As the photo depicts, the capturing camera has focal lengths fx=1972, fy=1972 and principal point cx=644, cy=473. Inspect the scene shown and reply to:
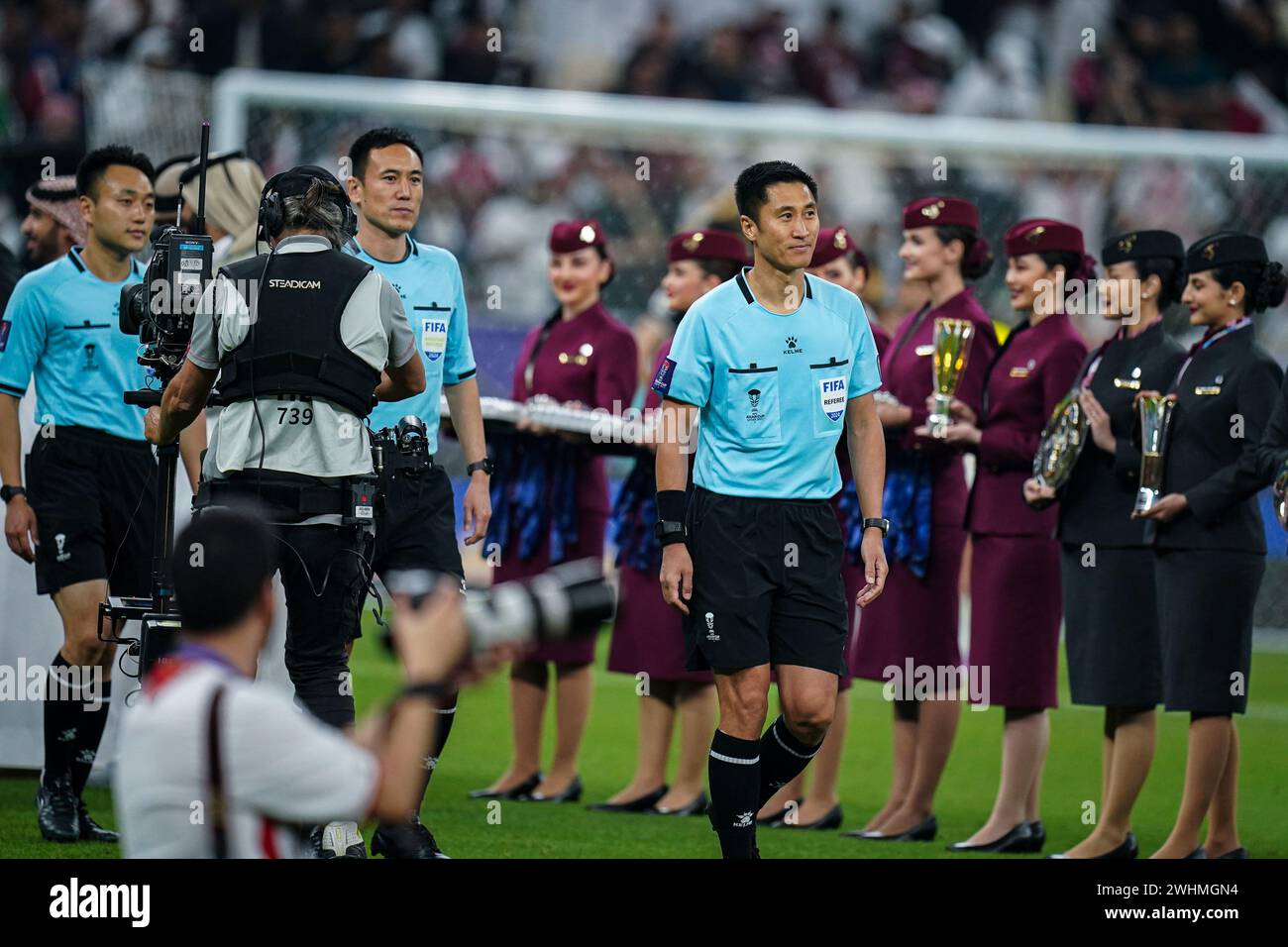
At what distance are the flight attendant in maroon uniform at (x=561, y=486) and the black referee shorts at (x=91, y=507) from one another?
1820 millimetres

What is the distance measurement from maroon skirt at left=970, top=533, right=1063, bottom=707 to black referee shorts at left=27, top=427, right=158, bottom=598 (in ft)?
10.5

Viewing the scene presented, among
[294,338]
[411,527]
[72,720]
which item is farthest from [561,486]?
[294,338]

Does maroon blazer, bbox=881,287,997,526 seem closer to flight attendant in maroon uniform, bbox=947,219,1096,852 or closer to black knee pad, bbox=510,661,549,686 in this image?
flight attendant in maroon uniform, bbox=947,219,1096,852

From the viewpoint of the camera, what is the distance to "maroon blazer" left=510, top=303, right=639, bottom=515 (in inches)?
340

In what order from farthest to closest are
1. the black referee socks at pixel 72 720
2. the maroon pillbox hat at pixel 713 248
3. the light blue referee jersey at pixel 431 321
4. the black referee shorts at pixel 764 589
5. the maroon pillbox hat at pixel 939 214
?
the maroon pillbox hat at pixel 713 248, the maroon pillbox hat at pixel 939 214, the black referee socks at pixel 72 720, the light blue referee jersey at pixel 431 321, the black referee shorts at pixel 764 589

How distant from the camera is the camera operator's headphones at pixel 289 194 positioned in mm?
5871

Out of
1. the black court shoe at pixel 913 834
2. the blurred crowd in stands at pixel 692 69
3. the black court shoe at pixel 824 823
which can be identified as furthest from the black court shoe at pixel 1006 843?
the blurred crowd in stands at pixel 692 69

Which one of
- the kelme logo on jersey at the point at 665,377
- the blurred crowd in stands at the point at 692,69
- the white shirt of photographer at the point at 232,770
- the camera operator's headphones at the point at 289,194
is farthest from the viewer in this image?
the blurred crowd in stands at the point at 692,69

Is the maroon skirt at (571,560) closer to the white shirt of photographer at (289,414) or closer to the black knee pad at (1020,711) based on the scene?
the black knee pad at (1020,711)

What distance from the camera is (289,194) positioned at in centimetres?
586

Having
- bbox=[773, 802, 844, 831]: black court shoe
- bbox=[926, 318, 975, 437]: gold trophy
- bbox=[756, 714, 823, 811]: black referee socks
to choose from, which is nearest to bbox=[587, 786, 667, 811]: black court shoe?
bbox=[773, 802, 844, 831]: black court shoe

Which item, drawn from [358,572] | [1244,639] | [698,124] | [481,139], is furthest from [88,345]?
[481,139]
